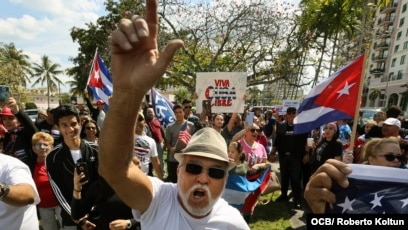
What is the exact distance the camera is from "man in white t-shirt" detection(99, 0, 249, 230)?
3.80ft

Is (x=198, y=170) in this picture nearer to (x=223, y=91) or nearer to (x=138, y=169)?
(x=138, y=169)

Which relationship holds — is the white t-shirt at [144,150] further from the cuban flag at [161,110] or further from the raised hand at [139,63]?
the raised hand at [139,63]

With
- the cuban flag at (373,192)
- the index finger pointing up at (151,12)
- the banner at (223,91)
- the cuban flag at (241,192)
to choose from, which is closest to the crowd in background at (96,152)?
the cuban flag at (241,192)

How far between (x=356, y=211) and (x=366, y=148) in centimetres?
89

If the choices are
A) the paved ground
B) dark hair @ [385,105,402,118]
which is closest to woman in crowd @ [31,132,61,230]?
the paved ground

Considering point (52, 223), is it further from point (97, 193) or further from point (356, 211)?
point (356, 211)

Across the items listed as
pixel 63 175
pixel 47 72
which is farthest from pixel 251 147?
pixel 47 72

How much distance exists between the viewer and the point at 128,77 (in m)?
1.16

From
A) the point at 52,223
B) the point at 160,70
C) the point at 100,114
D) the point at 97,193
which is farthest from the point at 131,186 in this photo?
the point at 100,114

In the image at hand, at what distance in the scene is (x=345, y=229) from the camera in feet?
5.96

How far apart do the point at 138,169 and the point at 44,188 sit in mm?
2496

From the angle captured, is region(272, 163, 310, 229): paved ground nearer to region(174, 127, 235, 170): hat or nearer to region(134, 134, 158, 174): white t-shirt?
region(134, 134, 158, 174): white t-shirt

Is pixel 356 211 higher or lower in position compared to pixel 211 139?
lower

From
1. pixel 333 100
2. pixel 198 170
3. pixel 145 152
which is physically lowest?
pixel 145 152
